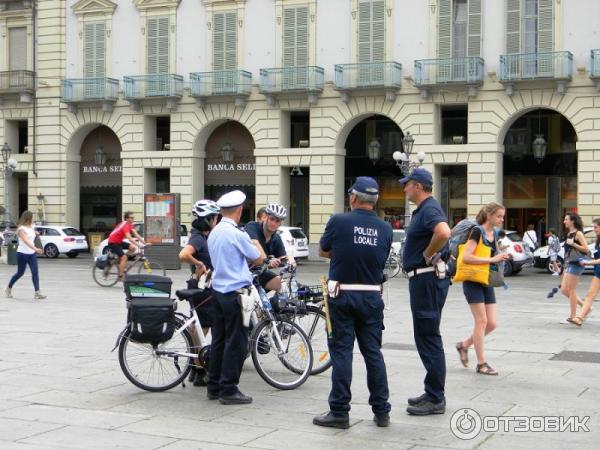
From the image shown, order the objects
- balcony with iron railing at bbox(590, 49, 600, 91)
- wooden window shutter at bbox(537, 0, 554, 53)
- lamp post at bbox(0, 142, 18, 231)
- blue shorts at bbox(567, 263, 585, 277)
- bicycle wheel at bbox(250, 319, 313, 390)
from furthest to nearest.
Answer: lamp post at bbox(0, 142, 18, 231) → wooden window shutter at bbox(537, 0, 554, 53) → balcony with iron railing at bbox(590, 49, 600, 91) → blue shorts at bbox(567, 263, 585, 277) → bicycle wheel at bbox(250, 319, 313, 390)

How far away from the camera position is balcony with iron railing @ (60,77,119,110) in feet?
133

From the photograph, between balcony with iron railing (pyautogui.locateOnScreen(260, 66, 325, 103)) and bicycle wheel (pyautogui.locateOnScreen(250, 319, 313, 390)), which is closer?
bicycle wheel (pyautogui.locateOnScreen(250, 319, 313, 390))

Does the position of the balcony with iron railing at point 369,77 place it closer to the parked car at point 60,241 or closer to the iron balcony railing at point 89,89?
the iron balcony railing at point 89,89

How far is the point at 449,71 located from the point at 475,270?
25.7m

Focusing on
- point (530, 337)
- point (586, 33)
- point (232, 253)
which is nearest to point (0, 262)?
point (586, 33)

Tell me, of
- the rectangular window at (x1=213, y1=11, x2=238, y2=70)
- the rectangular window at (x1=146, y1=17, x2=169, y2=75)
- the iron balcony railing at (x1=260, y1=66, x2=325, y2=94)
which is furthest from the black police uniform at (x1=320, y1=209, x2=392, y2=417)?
the rectangular window at (x1=146, y1=17, x2=169, y2=75)

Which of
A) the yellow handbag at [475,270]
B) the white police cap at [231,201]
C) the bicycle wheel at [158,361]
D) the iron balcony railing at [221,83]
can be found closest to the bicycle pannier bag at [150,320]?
the bicycle wheel at [158,361]

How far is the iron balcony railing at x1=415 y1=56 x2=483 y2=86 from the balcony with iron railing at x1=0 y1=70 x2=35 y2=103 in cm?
1731

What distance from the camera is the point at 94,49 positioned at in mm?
41062

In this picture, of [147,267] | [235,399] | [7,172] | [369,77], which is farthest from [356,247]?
[7,172]

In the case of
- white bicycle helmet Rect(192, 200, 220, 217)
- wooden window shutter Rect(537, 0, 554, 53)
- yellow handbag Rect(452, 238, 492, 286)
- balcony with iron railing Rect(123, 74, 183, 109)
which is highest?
wooden window shutter Rect(537, 0, 554, 53)

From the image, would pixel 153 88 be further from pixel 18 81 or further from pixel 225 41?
pixel 18 81

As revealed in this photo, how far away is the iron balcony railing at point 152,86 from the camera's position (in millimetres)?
39281

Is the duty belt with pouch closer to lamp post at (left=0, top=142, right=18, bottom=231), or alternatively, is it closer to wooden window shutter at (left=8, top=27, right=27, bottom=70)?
lamp post at (left=0, top=142, right=18, bottom=231)
